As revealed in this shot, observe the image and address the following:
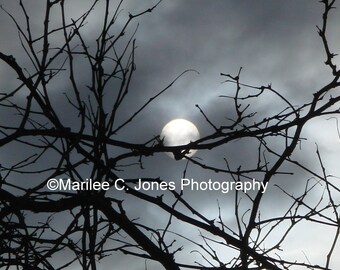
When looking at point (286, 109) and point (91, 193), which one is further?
point (286, 109)

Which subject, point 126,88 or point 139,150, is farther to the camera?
point 126,88

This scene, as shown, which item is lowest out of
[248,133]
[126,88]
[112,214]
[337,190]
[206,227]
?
[206,227]

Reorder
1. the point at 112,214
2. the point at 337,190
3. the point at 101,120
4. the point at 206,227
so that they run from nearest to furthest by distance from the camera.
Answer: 1. the point at 206,227
2. the point at 112,214
3. the point at 101,120
4. the point at 337,190

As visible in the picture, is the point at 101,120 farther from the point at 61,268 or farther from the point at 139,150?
the point at 61,268

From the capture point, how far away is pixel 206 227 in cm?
226

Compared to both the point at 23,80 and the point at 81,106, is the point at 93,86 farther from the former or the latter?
the point at 23,80

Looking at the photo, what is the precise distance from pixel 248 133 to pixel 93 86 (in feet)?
3.21

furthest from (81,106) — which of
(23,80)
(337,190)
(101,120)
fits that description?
(337,190)

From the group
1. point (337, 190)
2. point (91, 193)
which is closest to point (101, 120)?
point (91, 193)

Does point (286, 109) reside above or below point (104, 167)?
above

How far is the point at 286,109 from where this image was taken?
281cm

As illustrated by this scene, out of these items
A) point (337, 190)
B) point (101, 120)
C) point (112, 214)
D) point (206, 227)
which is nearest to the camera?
point (206, 227)

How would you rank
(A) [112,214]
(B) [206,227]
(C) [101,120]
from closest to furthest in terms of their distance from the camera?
(B) [206,227], (A) [112,214], (C) [101,120]

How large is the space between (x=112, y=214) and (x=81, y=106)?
0.59 metres
